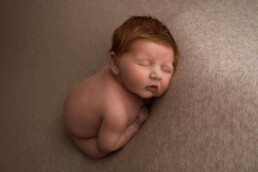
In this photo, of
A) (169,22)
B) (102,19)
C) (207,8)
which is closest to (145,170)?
(169,22)

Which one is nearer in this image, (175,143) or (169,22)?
(175,143)

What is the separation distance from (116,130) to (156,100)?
184 millimetres

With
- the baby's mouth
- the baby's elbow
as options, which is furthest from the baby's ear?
the baby's elbow

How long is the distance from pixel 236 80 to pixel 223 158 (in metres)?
0.22

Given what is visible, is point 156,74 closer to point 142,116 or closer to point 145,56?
point 145,56

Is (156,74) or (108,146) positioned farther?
(108,146)

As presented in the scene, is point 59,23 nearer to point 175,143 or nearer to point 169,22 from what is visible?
point 169,22

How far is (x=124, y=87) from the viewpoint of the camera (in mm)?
832

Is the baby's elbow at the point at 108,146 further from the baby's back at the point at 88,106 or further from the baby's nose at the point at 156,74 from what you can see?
the baby's nose at the point at 156,74

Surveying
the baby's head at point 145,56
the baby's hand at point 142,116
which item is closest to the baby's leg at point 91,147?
the baby's hand at point 142,116

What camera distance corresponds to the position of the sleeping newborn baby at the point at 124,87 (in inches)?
29.6

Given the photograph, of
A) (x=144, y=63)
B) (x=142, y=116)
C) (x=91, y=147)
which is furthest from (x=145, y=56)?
(x=91, y=147)

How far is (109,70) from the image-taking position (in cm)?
87

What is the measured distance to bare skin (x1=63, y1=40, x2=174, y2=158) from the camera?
75cm
